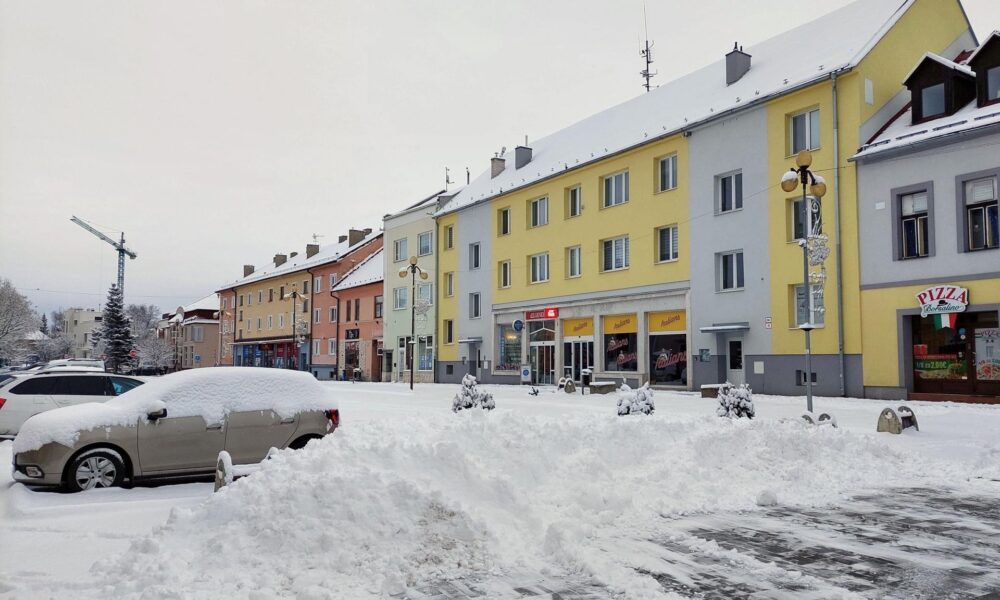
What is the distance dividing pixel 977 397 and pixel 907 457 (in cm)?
1100

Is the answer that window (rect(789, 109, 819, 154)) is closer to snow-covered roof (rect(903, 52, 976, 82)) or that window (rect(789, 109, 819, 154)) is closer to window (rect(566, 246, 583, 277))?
snow-covered roof (rect(903, 52, 976, 82))

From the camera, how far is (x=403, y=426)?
10.6 metres

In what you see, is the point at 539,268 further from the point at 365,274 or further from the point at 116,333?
the point at 116,333

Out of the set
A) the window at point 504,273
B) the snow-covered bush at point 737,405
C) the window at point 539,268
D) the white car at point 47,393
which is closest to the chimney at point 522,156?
the window at point 504,273

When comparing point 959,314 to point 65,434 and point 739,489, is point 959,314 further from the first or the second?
point 65,434

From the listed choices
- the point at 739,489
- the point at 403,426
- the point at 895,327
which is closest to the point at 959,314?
the point at 895,327

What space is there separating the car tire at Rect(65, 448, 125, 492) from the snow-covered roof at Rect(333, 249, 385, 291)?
42.7 m

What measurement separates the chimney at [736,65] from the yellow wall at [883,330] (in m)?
11.5

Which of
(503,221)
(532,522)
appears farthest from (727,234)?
(532,522)

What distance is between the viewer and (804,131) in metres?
25.2

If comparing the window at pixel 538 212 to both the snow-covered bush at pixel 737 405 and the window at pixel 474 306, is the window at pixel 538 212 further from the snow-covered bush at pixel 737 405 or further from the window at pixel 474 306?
the snow-covered bush at pixel 737 405

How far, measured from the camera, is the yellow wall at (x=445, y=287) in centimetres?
4353

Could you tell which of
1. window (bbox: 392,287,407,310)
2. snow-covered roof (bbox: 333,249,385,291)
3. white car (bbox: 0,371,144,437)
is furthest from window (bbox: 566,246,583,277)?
white car (bbox: 0,371,144,437)

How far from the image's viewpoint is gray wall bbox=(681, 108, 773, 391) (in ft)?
85.2
